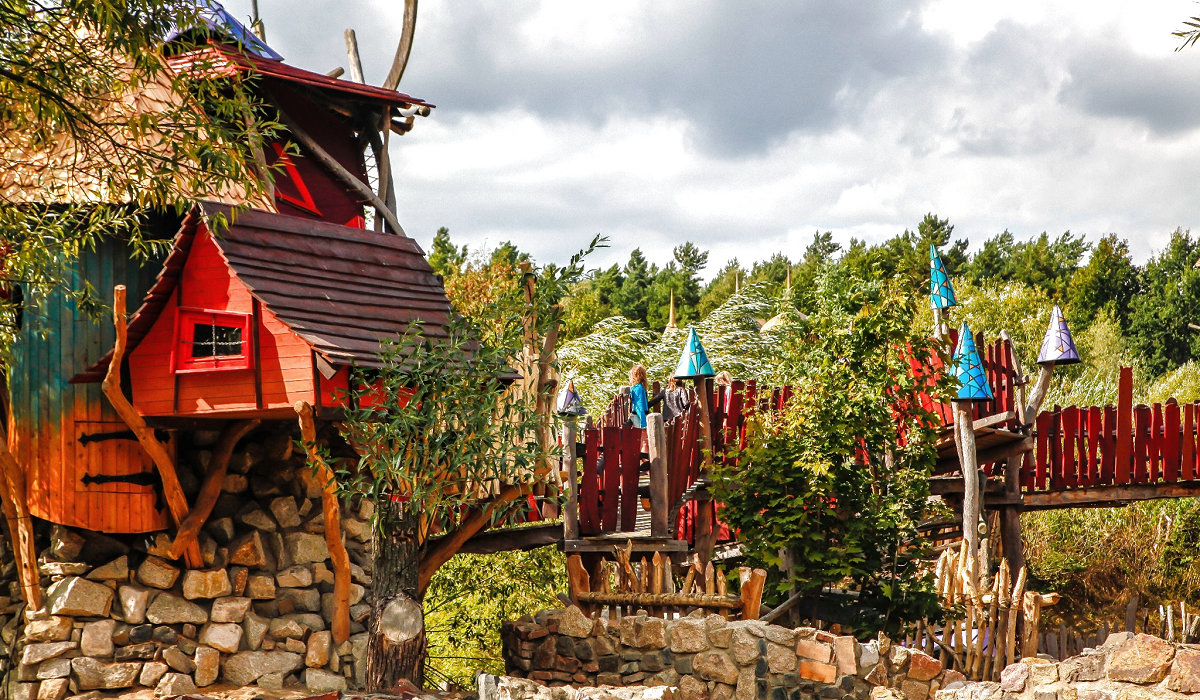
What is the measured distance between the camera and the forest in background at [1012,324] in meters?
16.8

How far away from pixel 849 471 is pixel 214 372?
531 centimetres

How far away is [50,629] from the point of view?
26.8 ft

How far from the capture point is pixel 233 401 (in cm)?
784

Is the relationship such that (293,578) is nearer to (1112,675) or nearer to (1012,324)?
(1112,675)

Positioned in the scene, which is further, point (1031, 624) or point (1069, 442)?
point (1069, 442)

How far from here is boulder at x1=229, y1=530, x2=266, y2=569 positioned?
8672 mm

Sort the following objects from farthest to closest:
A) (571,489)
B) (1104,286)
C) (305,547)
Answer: (1104,286) → (571,489) → (305,547)

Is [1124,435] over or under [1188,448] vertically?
over

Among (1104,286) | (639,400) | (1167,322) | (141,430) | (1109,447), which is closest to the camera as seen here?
(141,430)

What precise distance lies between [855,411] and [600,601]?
9.04 ft

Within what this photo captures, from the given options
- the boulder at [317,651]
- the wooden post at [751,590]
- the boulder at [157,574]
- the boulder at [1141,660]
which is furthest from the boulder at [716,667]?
the boulder at [157,574]

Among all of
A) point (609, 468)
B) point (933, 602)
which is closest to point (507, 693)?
point (609, 468)

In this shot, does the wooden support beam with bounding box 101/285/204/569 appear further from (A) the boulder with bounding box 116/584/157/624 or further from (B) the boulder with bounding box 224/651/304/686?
(B) the boulder with bounding box 224/651/304/686

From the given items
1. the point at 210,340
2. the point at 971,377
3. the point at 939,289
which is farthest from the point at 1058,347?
the point at 210,340
